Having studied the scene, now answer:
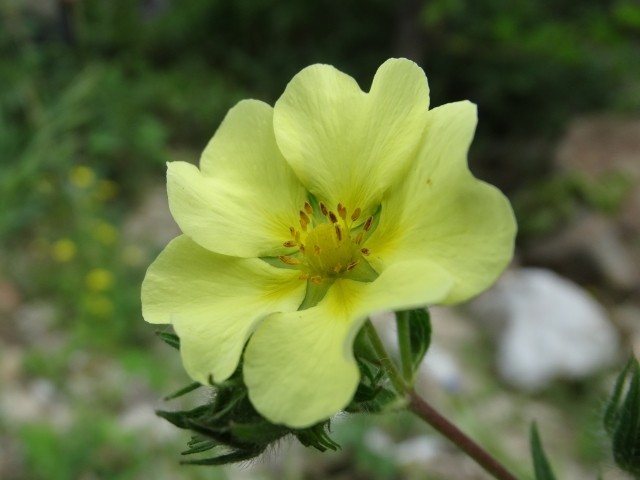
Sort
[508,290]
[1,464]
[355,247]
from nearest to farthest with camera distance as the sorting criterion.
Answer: [355,247]
[1,464]
[508,290]

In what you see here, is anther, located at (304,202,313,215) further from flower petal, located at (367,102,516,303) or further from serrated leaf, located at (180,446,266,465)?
serrated leaf, located at (180,446,266,465)

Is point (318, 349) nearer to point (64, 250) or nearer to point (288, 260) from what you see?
point (288, 260)

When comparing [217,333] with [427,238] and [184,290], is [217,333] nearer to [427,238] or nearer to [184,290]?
[184,290]

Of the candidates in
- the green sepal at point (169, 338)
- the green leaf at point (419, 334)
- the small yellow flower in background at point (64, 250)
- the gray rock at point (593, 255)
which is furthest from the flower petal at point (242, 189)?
the gray rock at point (593, 255)

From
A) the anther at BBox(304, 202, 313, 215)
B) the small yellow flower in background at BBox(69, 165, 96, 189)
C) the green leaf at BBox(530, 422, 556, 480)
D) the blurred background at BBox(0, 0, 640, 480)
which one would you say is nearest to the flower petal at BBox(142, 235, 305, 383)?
the anther at BBox(304, 202, 313, 215)

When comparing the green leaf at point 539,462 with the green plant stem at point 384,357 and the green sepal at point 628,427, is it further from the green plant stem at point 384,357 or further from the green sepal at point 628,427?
the green plant stem at point 384,357

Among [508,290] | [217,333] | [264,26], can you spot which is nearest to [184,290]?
[217,333]
